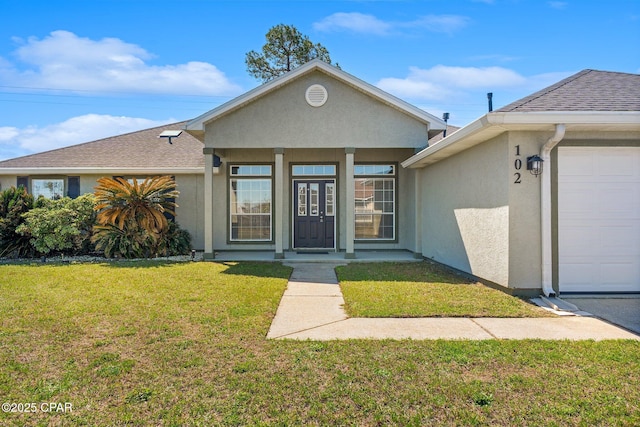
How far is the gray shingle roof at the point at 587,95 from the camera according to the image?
5.50m

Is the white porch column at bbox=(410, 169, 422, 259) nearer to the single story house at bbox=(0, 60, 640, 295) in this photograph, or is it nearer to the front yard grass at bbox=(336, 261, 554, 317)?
the single story house at bbox=(0, 60, 640, 295)

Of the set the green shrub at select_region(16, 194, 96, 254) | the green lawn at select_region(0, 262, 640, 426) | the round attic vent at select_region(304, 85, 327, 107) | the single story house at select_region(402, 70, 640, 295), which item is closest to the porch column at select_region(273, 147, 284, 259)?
the round attic vent at select_region(304, 85, 327, 107)

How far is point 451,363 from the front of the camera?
329 centimetres

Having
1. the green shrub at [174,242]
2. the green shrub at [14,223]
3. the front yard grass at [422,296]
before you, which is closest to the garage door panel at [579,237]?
the front yard grass at [422,296]

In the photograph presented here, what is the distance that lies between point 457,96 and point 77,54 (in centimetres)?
2069

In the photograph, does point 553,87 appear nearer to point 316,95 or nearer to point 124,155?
point 316,95

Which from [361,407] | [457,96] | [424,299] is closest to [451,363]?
[361,407]

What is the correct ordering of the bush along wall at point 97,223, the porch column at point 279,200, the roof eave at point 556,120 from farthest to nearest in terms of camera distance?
the bush along wall at point 97,223 → the porch column at point 279,200 → the roof eave at point 556,120

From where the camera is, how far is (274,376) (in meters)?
3.02

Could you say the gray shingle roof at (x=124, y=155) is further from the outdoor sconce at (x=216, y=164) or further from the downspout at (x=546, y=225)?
the downspout at (x=546, y=225)

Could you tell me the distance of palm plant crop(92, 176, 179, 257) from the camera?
9.55m

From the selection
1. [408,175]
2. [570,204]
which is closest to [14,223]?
[408,175]

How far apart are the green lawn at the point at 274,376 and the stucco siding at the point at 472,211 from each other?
2.61 metres

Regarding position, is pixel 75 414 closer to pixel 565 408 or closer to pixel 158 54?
pixel 565 408
